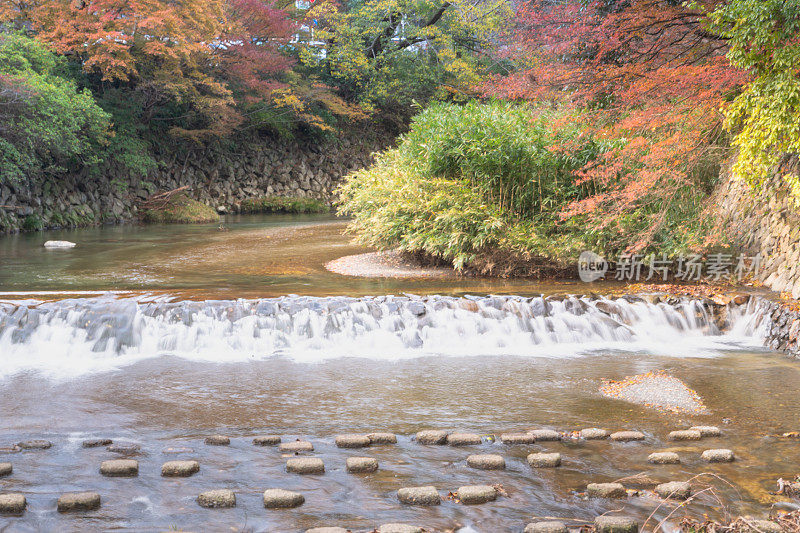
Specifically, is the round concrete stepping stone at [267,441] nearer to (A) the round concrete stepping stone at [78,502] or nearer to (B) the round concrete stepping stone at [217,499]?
(B) the round concrete stepping stone at [217,499]

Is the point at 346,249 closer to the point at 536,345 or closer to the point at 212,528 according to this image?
the point at 536,345

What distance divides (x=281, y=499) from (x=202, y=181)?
2032cm

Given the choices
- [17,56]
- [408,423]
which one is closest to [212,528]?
[408,423]

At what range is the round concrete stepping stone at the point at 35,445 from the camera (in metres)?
3.82

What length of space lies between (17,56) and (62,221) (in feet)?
17.0

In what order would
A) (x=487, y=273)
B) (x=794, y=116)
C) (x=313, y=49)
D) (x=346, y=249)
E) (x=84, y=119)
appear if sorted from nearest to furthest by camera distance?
(x=794, y=116), (x=487, y=273), (x=346, y=249), (x=84, y=119), (x=313, y=49)

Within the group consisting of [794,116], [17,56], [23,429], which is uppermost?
[17,56]

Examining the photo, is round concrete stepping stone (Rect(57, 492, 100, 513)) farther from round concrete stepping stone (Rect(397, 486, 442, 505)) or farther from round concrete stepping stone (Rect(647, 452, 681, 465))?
round concrete stepping stone (Rect(647, 452, 681, 465))

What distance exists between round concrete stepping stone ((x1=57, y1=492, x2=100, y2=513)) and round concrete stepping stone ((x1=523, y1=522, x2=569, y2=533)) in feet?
6.68

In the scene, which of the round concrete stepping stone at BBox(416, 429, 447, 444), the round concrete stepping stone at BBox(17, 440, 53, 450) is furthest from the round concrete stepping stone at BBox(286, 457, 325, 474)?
the round concrete stepping stone at BBox(17, 440, 53, 450)

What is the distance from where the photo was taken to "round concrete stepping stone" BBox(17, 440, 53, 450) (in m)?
3.82

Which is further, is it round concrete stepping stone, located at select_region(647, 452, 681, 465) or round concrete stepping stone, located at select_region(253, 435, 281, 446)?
round concrete stepping stone, located at select_region(253, 435, 281, 446)

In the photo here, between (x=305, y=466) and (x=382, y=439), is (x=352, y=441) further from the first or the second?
(x=305, y=466)

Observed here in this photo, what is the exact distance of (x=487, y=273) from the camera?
→ 904 centimetres
